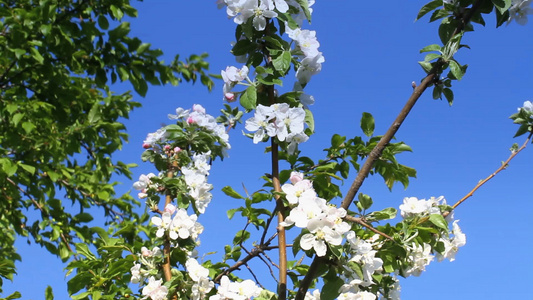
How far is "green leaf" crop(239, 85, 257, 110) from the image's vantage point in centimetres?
153

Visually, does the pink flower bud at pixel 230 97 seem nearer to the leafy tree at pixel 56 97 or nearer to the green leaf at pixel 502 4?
the green leaf at pixel 502 4

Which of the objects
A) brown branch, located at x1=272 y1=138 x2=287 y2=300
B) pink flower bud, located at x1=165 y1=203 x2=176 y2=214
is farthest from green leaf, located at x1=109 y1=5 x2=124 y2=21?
brown branch, located at x1=272 y1=138 x2=287 y2=300

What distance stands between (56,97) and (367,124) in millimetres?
3643

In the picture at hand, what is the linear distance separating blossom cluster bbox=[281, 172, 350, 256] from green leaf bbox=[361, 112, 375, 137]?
0.46m

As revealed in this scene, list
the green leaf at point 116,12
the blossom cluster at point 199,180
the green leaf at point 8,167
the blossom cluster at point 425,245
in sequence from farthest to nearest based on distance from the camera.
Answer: the green leaf at point 116,12 < the green leaf at point 8,167 < the blossom cluster at point 199,180 < the blossom cluster at point 425,245

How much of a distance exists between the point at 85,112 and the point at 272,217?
156 inches

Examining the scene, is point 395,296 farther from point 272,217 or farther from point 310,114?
point 310,114

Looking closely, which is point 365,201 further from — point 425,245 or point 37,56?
point 37,56

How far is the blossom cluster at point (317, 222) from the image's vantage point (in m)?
1.26

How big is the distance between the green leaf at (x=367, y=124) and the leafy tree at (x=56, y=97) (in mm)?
3107

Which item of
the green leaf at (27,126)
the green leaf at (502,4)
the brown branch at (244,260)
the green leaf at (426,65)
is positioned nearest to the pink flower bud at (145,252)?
the brown branch at (244,260)

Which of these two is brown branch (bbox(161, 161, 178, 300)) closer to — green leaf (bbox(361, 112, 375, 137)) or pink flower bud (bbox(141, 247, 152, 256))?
pink flower bud (bbox(141, 247, 152, 256))

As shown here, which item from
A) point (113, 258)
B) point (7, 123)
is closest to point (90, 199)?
point (7, 123)

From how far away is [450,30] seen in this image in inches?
59.1
